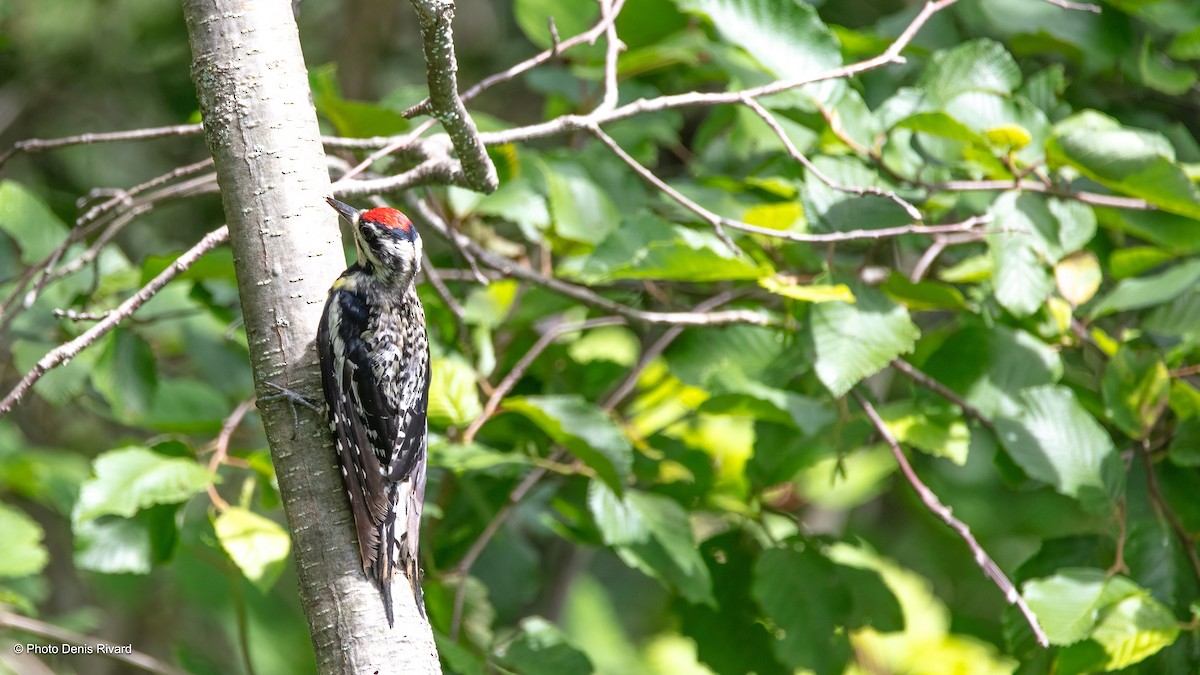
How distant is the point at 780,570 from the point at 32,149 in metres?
2.07

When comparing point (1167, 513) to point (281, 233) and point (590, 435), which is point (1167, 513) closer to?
point (590, 435)

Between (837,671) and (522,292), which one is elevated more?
(522,292)

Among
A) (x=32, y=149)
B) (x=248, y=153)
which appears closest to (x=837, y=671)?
(x=248, y=153)

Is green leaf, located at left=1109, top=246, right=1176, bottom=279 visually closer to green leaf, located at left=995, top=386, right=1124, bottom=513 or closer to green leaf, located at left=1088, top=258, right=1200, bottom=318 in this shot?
green leaf, located at left=1088, top=258, right=1200, bottom=318

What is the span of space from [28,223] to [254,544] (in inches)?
49.1

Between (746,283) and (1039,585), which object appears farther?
(746,283)

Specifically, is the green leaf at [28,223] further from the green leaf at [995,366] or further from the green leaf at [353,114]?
the green leaf at [995,366]

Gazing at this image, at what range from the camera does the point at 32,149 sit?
240 centimetres

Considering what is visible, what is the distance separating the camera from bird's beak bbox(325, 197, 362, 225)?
1967 mm

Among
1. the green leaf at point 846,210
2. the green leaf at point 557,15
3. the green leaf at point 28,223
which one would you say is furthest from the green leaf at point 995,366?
the green leaf at point 28,223

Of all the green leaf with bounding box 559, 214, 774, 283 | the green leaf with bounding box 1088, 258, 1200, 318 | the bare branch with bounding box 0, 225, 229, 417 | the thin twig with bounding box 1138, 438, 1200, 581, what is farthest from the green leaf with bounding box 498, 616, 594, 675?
the green leaf with bounding box 1088, 258, 1200, 318

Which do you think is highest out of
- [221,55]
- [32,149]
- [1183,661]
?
[32,149]

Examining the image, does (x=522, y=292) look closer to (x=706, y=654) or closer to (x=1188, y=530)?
(x=706, y=654)

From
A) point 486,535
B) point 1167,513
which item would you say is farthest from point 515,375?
point 1167,513
